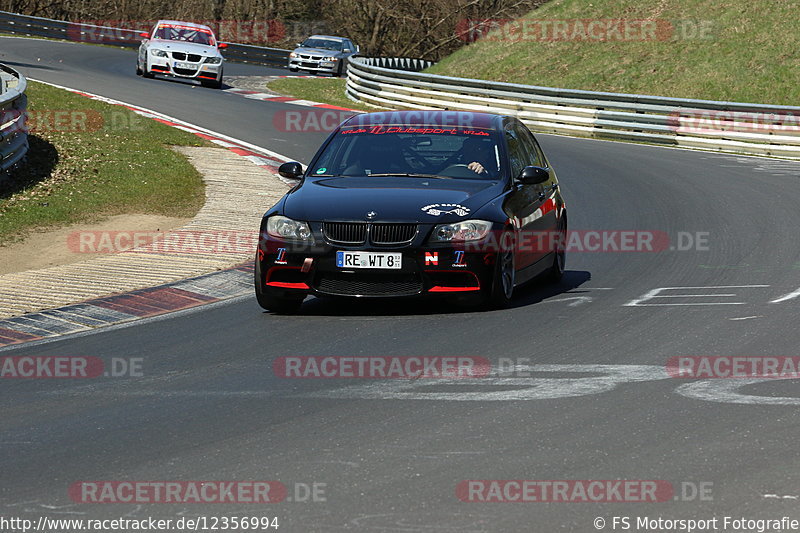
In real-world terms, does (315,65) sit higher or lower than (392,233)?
lower

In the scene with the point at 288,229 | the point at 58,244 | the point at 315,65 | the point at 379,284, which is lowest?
the point at 315,65

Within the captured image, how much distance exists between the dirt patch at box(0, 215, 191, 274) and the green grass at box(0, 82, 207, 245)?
247 millimetres

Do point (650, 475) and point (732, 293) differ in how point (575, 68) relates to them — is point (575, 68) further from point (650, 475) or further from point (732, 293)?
point (650, 475)

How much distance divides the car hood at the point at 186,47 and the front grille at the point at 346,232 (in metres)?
25.3

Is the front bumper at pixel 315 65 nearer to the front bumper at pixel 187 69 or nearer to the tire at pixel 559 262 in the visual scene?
the front bumper at pixel 187 69

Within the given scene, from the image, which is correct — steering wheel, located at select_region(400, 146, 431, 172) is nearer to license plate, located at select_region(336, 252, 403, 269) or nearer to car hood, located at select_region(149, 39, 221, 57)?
license plate, located at select_region(336, 252, 403, 269)

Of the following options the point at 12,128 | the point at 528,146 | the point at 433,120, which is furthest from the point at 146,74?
the point at 433,120

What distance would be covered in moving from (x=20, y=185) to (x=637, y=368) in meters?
11.3

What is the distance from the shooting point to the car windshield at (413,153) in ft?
36.5

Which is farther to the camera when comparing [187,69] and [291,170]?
[187,69]

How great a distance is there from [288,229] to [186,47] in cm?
2551

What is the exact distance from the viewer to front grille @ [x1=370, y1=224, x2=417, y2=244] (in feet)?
32.5

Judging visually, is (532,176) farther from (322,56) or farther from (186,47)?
(322,56)

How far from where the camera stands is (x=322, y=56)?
4519 cm
